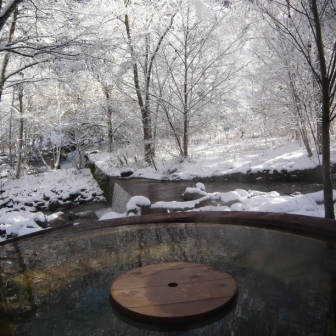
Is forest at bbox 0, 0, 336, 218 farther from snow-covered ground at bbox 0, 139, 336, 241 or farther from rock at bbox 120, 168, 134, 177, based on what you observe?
rock at bbox 120, 168, 134, 177

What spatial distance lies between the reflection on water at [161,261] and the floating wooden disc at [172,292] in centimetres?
7

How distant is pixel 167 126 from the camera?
1174 cm

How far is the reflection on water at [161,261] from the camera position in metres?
1.67

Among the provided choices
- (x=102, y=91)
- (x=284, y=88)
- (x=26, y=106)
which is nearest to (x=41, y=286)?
(x=284, y=88)

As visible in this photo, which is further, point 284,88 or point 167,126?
point 167,126

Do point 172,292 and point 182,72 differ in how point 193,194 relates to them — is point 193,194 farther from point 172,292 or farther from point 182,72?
point 182,72

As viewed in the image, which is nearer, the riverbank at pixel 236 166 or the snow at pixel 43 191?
the riverbank at pixel 236 166

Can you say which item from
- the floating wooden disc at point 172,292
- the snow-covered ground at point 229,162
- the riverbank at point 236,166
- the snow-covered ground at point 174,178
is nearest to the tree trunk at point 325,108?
the floating wooden disc at point 172,292

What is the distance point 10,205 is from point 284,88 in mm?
9037

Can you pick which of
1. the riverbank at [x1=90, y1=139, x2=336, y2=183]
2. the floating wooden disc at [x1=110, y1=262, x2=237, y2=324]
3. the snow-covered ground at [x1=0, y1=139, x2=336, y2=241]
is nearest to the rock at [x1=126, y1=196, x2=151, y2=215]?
the snow-covered ground at [x1=0, y1=139, x2=336, y2=241]

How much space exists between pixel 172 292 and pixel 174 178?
790 centimetres

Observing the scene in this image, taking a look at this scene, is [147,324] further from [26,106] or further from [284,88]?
[26,106]

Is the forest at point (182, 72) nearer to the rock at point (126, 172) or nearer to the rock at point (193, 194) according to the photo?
the rock at point (126, 172)

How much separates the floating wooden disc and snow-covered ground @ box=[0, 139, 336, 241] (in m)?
3.32
